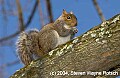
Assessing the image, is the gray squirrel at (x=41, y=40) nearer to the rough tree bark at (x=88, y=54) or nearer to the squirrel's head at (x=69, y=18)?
the squirrel's head at (x=69, y=18)

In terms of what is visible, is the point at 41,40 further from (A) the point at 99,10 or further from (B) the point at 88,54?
(B) the point at 88,54

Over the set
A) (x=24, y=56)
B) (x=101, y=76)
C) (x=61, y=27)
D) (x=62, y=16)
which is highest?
(x=62, y=16)

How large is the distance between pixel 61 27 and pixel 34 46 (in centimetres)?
43

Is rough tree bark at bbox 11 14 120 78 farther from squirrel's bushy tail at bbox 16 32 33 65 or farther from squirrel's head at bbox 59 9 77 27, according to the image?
squirrel's head at bbox 59 9 77 27

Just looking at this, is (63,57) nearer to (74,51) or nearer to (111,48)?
(74,51)

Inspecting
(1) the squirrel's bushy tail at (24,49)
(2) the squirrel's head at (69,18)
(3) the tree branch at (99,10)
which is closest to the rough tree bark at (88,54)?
(3) the tree branch at (99,10)

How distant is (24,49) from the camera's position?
8.58ft

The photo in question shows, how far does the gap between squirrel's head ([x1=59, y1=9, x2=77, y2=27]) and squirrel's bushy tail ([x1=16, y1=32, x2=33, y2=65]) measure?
664 mm

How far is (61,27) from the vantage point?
299cm

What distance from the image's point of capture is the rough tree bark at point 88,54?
148 cm

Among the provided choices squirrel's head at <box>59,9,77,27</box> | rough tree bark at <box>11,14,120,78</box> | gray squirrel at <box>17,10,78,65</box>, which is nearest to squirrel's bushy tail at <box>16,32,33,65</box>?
gray squirrel at <box>17,10,78,65</box>

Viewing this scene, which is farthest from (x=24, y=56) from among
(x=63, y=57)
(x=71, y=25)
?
(x=63, y=57)

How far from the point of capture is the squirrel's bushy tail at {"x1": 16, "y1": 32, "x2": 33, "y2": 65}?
2.55 metres

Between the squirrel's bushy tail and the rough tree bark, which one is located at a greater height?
the squirrel's bushy tail
